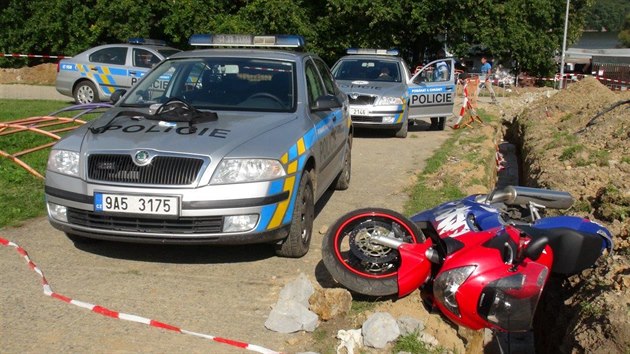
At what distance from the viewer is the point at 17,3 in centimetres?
3028

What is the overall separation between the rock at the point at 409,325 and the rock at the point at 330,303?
0.39 meters

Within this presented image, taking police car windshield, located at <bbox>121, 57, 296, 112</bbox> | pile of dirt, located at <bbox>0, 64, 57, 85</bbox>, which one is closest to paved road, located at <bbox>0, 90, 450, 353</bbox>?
police car windshield, located at <bbox>121, 57, 296, 112</bbox>

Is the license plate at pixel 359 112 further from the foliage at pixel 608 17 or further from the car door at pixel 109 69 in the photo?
the foliage at pixel 608 17

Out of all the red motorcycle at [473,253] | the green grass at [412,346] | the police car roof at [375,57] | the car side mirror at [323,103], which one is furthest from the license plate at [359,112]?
the green grass at [412,346]

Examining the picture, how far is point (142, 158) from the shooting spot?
518cm

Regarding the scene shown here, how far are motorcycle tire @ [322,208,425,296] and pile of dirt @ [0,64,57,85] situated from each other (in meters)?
26.3

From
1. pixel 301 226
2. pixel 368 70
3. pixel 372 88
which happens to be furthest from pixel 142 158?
pixel 368 70

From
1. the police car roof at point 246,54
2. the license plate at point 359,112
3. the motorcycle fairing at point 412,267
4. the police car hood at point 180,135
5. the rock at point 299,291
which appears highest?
the police car roof at point 246,54

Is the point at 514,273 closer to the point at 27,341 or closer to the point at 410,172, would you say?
the point at 27,341

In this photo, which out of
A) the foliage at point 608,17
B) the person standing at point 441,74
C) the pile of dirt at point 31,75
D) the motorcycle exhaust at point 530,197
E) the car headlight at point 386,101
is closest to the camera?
the motorcycle exhaust at point 530,197

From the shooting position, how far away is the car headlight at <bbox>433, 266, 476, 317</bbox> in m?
4.25

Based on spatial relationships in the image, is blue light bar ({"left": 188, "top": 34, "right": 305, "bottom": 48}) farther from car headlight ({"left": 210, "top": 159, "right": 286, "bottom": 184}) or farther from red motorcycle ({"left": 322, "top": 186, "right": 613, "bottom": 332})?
red motorcycle ({"left": 322, "top": 186, "right": 613, "bottom": 332})

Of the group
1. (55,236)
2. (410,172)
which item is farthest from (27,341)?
(410,172)

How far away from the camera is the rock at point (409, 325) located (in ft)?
14.2
